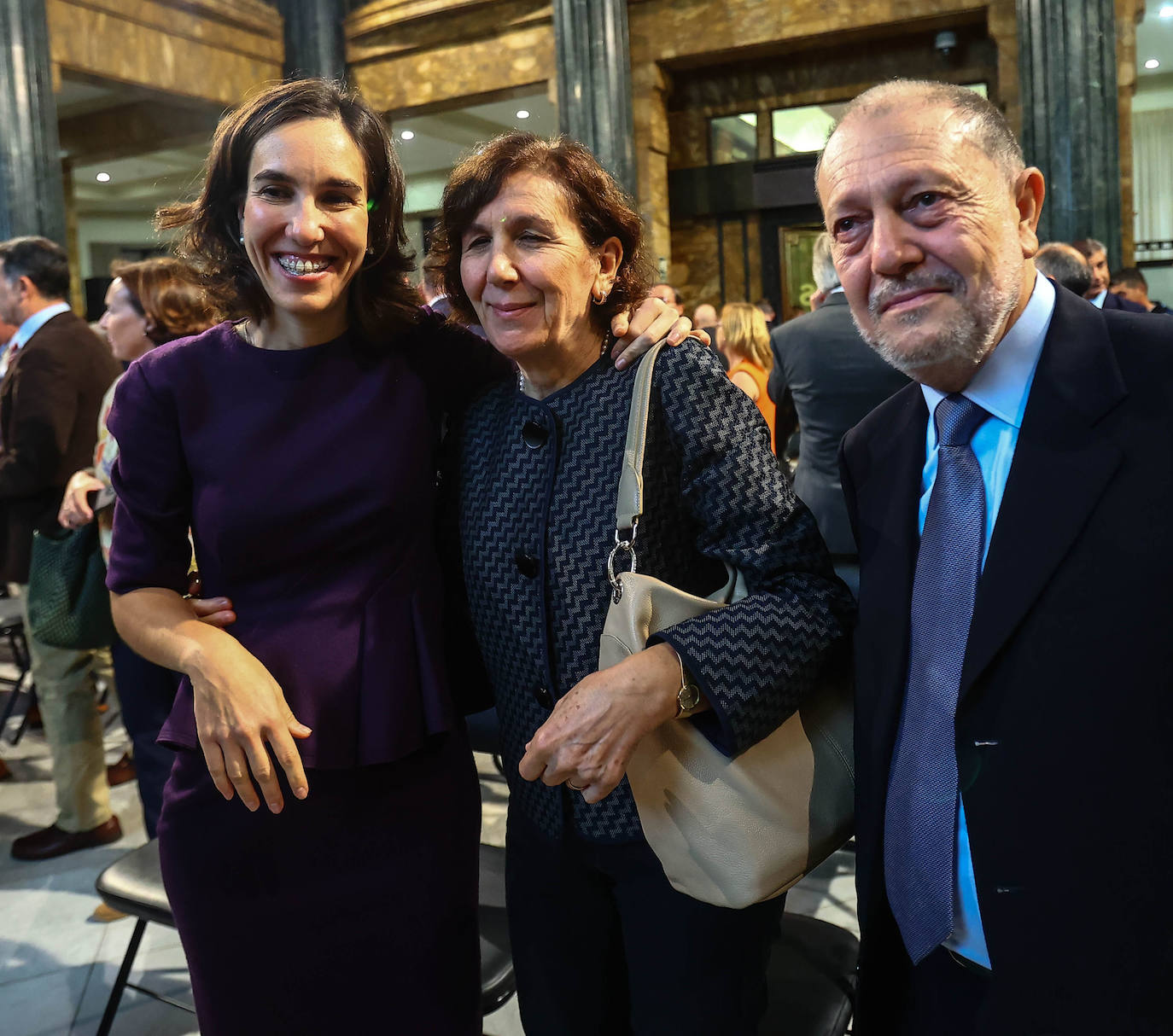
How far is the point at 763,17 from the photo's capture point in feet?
34.3

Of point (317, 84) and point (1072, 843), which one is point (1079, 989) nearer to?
point (1072, 843)

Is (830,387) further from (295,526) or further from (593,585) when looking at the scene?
(295,526)

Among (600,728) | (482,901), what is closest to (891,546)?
(600,728)

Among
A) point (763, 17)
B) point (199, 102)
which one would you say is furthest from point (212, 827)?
point (199, 102)

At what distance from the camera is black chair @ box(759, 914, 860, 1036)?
1695 mm

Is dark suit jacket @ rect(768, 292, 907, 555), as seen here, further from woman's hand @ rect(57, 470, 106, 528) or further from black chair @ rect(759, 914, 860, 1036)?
woman's hand @ rect(57, 470, 106, 528)

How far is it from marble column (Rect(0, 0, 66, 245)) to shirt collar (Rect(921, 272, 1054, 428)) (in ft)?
30.4

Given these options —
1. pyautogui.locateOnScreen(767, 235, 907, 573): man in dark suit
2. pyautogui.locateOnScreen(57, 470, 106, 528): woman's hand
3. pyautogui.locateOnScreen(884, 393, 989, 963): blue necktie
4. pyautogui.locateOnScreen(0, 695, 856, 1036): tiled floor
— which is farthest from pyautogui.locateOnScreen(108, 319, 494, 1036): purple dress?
pyautogui.locateOnScreen(767, 235, 907, 573): man in dark suit

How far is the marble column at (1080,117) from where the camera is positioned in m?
8.55

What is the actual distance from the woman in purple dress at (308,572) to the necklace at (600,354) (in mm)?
109

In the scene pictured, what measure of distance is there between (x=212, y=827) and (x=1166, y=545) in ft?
4.33

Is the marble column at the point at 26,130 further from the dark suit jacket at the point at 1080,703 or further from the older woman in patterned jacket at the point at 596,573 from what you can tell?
the dark suit jacket at the point at 1080,703

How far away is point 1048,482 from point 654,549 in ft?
1.65

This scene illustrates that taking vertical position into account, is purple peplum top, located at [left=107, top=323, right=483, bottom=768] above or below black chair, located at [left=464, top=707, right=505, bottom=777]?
above
